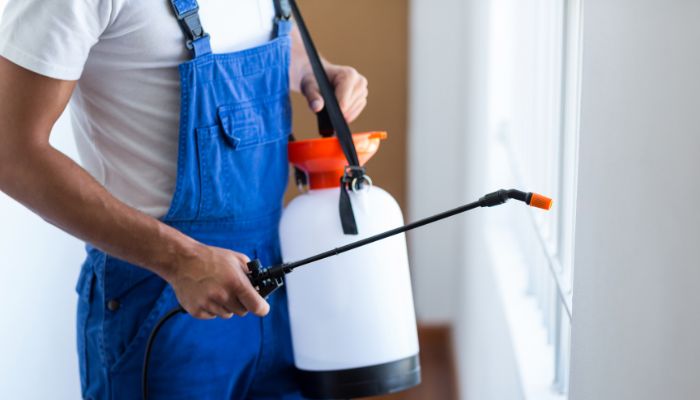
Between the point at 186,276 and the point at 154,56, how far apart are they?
33 centimetres

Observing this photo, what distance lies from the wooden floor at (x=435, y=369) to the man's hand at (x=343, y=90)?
5.30 ft

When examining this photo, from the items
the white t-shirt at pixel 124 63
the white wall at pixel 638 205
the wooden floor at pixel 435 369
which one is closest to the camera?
the white wall at pixel 638 205

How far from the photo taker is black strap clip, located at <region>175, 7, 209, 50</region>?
4.25 ft

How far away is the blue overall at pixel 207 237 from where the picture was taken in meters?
1.36

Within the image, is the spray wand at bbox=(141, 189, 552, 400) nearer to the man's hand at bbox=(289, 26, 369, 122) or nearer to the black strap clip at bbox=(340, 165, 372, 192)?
the black strap clip at bbox=(340, 165, 372, 192)

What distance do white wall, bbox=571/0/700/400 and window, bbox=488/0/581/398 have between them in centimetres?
35

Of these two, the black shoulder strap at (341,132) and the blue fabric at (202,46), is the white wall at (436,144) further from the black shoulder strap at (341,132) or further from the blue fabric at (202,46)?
the blue fabric at (202,46)

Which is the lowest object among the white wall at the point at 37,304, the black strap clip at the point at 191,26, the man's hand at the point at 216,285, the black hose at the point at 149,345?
the white wall at the point at 37,304

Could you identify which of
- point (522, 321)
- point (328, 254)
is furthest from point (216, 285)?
point (522, 321)

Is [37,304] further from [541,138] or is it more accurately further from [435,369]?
[435,369]

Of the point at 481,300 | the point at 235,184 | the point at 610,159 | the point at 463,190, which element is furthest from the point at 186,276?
the point at 463,190

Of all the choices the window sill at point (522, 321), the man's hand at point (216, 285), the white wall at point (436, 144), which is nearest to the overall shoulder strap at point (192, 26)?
the man's hand at point (216, 285)

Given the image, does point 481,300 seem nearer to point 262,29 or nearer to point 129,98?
point 262,29

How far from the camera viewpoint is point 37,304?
7.06ft
